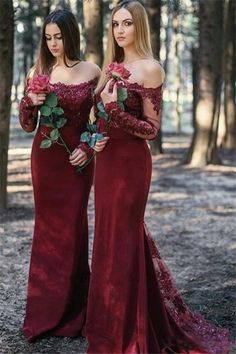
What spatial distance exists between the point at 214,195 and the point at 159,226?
2.71 metres

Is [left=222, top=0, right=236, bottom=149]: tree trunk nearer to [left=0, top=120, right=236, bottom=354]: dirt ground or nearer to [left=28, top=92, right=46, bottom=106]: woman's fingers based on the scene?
[left=0, top=120, right=236, bottom=354]: dirt ground

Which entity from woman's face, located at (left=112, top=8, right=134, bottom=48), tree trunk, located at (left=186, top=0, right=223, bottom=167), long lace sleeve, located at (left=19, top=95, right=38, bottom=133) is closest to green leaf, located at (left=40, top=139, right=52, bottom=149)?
long lace sleeve, located at (left=19, top=95, right=38, bottom=133)

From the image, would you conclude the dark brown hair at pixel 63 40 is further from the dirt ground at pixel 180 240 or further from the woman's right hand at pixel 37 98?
the dirt ground at pixel 180 240

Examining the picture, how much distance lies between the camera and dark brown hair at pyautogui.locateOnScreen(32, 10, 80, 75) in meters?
4.16

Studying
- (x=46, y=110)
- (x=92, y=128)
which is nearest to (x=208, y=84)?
(x=92, y=128)

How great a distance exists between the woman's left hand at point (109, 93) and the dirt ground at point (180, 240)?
172 centimetres

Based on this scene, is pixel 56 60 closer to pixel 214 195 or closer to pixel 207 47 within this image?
pixel 214 195

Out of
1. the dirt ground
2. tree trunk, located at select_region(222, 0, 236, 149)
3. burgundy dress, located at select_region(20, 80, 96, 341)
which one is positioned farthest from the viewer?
tree trunk, located at select_region(222, 0, 236, 149)

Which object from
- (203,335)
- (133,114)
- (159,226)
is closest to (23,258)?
(159,226)

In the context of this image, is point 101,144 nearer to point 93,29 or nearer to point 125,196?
point 125,196

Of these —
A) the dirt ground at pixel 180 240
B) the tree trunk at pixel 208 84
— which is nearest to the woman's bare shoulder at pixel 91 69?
the dirt ground at pixel 180 240

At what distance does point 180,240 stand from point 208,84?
7.02m

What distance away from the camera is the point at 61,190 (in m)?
4.32

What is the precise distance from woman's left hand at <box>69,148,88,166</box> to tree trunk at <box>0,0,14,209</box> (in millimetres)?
4659
